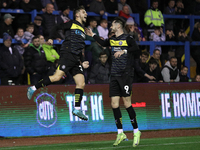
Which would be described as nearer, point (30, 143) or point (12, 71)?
point (30, 143)

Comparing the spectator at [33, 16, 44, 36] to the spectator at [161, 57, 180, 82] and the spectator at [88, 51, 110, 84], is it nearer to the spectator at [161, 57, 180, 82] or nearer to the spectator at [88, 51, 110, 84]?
the spectator at [88, 51, 110, 84]

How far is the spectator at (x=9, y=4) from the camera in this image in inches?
508

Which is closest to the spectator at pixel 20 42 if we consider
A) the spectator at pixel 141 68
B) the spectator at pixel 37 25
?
the spectator at pixel 37 25

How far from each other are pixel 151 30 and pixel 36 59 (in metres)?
5.52

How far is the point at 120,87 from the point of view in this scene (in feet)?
26.1

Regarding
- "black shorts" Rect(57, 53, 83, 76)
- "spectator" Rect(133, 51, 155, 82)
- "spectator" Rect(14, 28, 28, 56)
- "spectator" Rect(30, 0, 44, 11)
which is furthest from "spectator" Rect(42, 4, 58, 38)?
"black shorts" Rect(57, 53, 83, 76)

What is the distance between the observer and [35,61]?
11.9m

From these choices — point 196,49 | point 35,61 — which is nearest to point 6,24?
point 35,61

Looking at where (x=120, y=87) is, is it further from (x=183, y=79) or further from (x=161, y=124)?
(x=183, y=79)

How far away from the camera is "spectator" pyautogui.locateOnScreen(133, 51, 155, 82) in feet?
41.4

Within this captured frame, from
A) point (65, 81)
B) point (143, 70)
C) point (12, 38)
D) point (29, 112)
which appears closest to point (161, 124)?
point (143, 70)

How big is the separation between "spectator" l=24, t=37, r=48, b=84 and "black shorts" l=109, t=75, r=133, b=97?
175 inches

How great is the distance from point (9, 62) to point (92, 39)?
333 centimetres

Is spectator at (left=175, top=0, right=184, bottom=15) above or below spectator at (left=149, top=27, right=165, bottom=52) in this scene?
above
